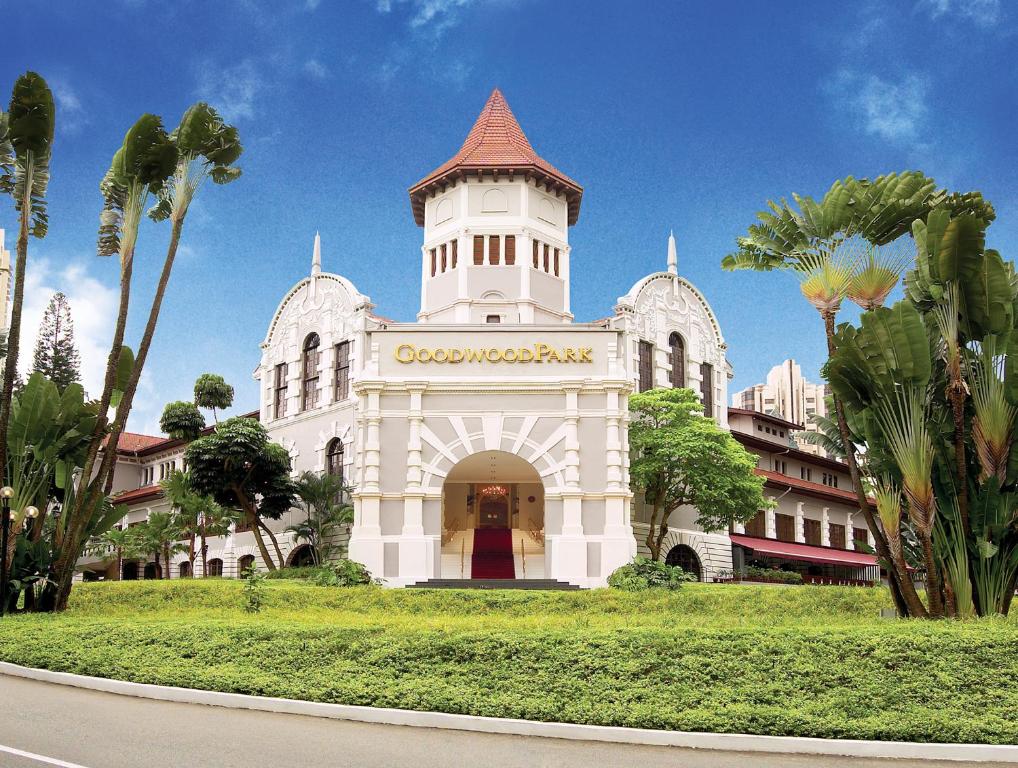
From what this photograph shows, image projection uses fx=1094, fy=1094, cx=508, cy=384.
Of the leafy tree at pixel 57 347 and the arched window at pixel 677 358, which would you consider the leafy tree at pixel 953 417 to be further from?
the leafy tree at pixel 57 347

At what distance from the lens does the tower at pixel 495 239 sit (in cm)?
4716

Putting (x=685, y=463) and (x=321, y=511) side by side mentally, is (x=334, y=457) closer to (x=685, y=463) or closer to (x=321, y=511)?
(x=321, y=511)

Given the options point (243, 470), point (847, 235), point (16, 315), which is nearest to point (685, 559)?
point (243, 470)

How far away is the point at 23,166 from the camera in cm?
2405

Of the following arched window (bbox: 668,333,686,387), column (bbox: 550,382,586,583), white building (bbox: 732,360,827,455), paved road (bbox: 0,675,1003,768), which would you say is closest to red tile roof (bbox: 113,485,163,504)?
arched window (bbox: 668,333,686,387)

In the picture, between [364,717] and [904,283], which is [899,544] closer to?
[904,283]

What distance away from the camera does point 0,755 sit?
12016 mm

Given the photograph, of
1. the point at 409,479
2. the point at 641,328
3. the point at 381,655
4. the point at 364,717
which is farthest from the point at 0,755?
the point at 641,328

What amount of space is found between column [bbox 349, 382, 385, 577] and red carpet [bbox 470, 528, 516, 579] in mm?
3863

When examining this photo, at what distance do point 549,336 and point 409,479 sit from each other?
6886mm

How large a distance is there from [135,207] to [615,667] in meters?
15.7

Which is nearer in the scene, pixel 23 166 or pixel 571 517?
pixel 23 166

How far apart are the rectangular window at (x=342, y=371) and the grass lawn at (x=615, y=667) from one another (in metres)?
30.7

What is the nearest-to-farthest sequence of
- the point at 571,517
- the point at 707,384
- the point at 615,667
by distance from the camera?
the point at 615,667, the point at 571,517, the point at 707,384
